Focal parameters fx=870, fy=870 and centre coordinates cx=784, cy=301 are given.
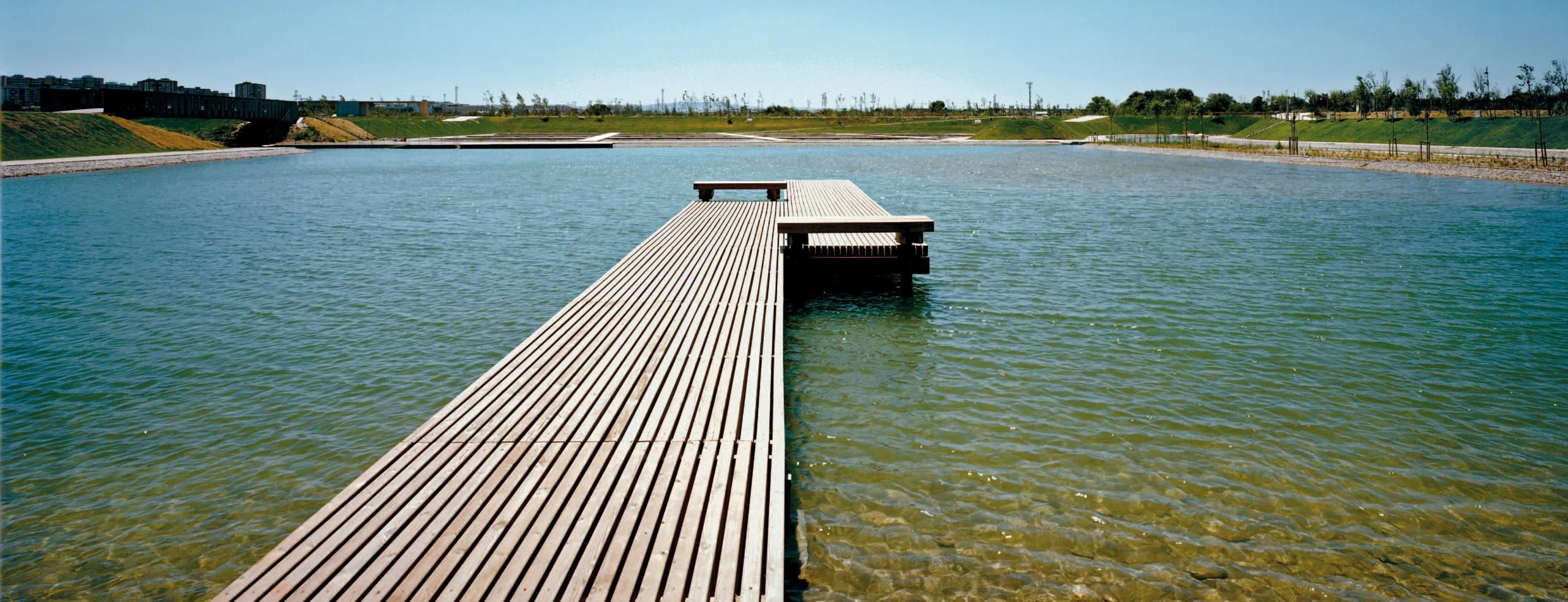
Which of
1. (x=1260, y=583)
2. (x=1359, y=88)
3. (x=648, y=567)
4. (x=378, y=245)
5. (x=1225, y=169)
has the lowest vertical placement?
(x=1260, y=583)

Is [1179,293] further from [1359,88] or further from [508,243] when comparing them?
[1359,88]

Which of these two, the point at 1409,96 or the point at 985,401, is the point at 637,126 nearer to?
the point at 1409,96

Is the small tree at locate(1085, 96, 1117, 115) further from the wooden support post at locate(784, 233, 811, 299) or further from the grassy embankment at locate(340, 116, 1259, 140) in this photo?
the wooden support post at locate(784, 233, 811, 299)

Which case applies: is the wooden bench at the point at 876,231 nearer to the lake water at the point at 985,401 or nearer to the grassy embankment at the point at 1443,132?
the lake water at the point at 985,401

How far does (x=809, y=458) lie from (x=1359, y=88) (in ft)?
291

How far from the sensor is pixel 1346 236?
19328 mm

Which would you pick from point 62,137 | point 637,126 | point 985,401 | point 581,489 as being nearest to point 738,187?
point 985,401

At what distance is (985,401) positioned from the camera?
28.8ft

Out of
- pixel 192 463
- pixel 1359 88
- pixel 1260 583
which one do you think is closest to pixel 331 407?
pixel 192 463

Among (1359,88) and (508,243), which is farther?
(1359,88)

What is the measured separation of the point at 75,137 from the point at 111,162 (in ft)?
30.8

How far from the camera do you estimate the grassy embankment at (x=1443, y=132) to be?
163 ft

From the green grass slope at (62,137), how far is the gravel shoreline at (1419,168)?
221 feet

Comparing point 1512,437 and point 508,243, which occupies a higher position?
point 508,243
